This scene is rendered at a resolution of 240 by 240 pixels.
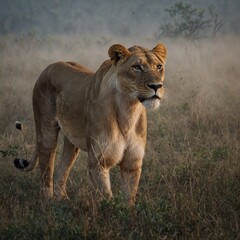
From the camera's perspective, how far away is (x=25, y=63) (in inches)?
494

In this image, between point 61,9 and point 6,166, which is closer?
point 6,166

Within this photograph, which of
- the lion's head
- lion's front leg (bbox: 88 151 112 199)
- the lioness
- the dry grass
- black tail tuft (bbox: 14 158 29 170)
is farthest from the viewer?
black tail tuft (bbox: 14 158 29 170)

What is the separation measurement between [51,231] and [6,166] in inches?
82.2

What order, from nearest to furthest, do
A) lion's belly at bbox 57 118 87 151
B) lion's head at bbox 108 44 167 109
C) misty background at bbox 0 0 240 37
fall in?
lion's head at bbox 108 44 167 109
lion's belly at bbox 57 118 87 151
misty background at bbox 0 0 240 37

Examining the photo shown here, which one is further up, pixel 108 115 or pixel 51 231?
pixel 108 115

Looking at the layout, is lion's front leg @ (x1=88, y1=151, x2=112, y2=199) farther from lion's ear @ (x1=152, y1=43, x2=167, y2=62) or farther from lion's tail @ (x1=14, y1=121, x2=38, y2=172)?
lion's tail @ (x1=14, y1=121, x2=38, y2=172)

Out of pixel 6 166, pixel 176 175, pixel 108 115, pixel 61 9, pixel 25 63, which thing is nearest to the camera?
pixel 108 115

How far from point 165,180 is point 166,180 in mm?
41

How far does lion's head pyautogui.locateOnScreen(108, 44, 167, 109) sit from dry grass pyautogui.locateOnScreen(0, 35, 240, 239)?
2.34ft

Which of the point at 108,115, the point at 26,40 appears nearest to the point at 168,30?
the point at 26,40

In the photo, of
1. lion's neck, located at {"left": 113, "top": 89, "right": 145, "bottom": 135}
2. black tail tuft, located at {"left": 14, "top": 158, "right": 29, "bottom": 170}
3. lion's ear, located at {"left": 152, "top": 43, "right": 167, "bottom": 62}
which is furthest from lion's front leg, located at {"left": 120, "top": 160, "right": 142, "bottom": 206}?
black tail tuft, located at {"left": 14, "top": 158, "right": 29, "bottom": 170}

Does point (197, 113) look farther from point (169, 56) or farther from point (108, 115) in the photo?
point (169, 56)

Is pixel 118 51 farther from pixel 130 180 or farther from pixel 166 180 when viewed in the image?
pixel 166 180

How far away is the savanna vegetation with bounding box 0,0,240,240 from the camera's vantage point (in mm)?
3373
